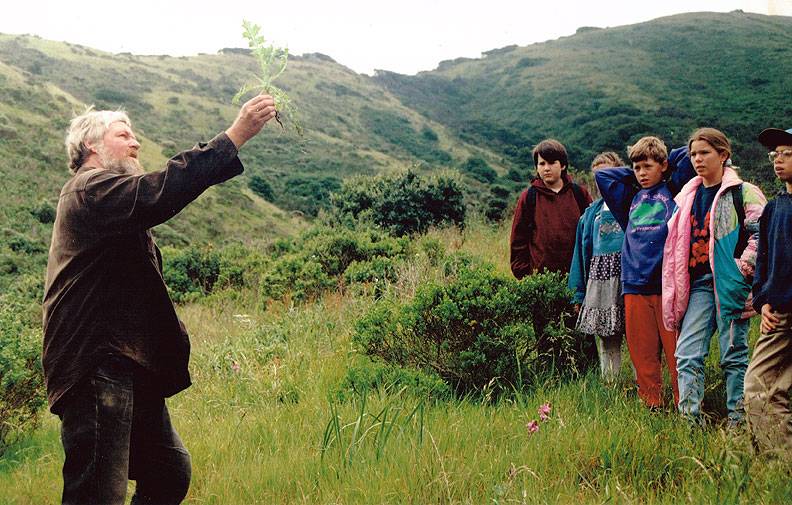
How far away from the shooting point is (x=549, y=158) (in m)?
5.31

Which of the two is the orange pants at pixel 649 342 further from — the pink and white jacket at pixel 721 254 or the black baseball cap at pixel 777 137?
the black baseball cap at pixel 777 137

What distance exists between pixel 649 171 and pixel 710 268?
2.83 feet

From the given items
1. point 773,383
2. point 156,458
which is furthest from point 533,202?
point 156,458

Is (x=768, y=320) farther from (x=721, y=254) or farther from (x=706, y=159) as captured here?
(x=706, y=159)

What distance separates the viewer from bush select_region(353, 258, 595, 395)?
4715mm

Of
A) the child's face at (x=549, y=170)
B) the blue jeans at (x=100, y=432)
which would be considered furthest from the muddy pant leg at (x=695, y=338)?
the blue jeans at (x=100, y=432)

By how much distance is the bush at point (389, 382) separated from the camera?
14.3 ft

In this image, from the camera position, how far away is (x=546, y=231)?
5.43m

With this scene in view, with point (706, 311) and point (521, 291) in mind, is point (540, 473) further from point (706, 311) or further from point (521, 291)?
point (521, 291)

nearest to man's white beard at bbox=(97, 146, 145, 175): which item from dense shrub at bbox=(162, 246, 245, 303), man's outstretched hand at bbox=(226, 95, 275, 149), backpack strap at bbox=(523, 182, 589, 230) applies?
man's outstretched hand at bbox=(226, 95, 275, 149)

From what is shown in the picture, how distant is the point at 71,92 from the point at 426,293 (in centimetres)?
5223

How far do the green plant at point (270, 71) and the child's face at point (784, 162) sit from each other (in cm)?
248

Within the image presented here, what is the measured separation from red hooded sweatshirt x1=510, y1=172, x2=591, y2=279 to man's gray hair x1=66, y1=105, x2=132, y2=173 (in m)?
3.43

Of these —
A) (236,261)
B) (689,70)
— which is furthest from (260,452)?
(689,70)
